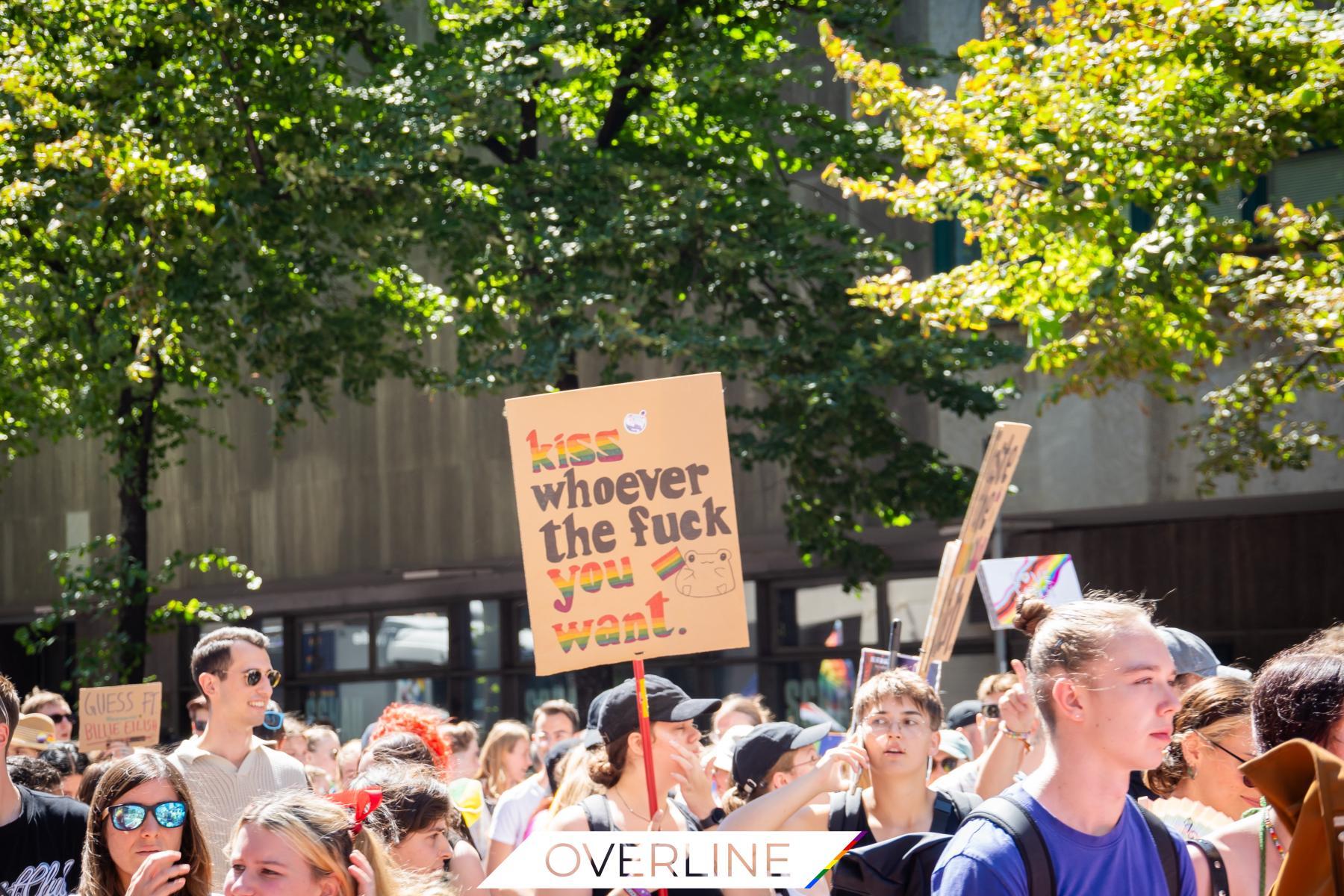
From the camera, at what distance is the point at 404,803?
507 cm

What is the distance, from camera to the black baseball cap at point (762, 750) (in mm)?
6012

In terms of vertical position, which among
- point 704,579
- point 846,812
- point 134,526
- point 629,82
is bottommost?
point 846,812

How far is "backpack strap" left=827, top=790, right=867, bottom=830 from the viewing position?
502 centimetres

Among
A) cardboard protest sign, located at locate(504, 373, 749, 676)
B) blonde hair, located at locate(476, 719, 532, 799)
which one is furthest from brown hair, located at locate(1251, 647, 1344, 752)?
blonde hair, located at locate(476, 719, 532, 799)

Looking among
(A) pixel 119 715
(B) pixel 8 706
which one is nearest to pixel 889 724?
(B) pixel 8 706

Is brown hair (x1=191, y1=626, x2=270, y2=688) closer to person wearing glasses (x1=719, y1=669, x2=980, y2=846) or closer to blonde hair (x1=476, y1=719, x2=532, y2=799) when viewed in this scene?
person wearing glasses (x1=719, y1=669, x2=980, y2=846)

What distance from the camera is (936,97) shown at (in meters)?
10.5

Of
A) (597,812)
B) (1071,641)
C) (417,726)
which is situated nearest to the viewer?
(1071,641)

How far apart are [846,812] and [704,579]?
0.84 metres

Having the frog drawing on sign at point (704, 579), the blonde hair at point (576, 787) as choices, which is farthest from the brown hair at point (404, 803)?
the frog drawing on sign at point (704, 579)

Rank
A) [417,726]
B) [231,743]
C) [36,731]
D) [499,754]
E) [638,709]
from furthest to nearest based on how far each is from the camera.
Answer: [499,754] → [36,731] → [417,726] → [231,743] → [638,709]

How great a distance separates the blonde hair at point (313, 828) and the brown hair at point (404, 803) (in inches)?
41.2

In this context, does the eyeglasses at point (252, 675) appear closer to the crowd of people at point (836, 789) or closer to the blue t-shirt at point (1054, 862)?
the crowd of people at point (836, 789)

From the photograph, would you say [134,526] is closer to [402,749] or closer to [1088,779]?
[402,749]
